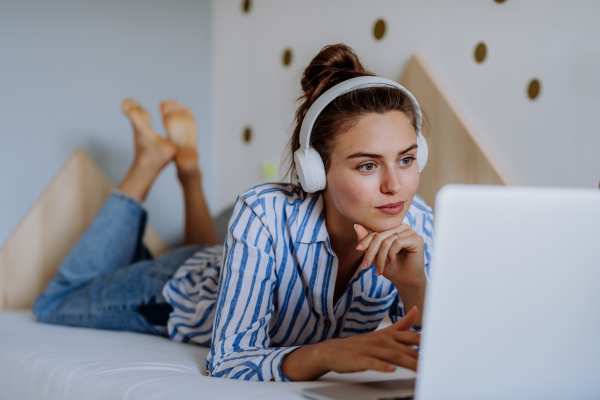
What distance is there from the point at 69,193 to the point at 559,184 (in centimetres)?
157

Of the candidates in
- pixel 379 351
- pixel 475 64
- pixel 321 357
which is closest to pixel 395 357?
pixel 379 351

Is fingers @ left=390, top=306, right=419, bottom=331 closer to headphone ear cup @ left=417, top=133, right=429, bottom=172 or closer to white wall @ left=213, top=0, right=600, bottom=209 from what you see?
headphone ear cup @ left=417, top=133, right=429, bottom=172

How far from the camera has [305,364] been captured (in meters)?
0.82

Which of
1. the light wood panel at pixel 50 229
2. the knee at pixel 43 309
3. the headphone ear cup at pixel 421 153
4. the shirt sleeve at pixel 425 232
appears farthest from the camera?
the light wood panel at pixel 50 229

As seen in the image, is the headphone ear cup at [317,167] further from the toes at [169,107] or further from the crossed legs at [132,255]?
the toes at [169,107]

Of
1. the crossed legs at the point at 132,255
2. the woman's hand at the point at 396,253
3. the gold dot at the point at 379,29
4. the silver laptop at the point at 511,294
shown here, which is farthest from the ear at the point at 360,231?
the gold dot at the point at 379,29

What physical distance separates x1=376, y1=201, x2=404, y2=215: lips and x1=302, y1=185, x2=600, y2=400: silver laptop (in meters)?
0.39

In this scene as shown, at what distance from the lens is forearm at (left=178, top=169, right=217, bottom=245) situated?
1.92m

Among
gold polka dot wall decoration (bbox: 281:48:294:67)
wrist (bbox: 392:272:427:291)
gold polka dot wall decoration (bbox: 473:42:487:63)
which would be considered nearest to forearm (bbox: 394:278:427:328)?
wrist (bbox: 392:272:427:291)

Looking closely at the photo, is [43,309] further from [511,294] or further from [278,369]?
[511,294]

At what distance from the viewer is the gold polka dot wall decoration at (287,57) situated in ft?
6.96

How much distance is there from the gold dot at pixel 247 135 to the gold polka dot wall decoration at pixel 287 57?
12.4 inches

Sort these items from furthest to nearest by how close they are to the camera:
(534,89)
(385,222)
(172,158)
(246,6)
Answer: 1. (246,6)
2. (172,158)
3. (534,89)
4. (385,222)

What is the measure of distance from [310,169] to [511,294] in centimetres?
50
